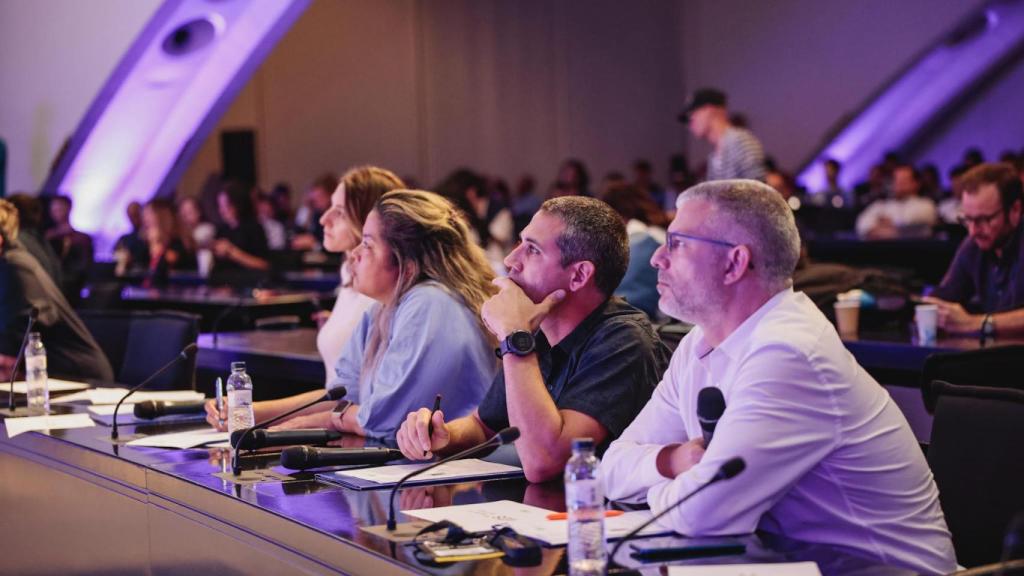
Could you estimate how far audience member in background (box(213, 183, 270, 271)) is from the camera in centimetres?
998

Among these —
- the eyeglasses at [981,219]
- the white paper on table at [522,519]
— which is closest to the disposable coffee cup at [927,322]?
the eyeglasses at [981,219]

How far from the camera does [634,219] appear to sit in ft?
18.1

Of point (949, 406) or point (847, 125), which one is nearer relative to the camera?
point (949, 406)

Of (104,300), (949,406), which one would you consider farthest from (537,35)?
(949,406)

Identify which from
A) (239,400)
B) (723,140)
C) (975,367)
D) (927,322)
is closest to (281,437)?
(239,400)

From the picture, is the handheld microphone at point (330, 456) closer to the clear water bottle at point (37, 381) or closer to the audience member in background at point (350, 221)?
the audience member in background at point (350, 221)

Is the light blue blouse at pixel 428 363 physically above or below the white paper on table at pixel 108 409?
above

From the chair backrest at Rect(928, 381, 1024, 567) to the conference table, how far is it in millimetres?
457

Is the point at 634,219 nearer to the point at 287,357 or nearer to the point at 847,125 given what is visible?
the point at 287,357

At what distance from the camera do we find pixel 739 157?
23.1 feet

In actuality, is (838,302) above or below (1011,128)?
below

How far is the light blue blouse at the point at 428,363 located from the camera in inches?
121

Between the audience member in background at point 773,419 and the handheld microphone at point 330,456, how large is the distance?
0.73 meters

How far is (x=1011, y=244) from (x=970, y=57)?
1123cm
